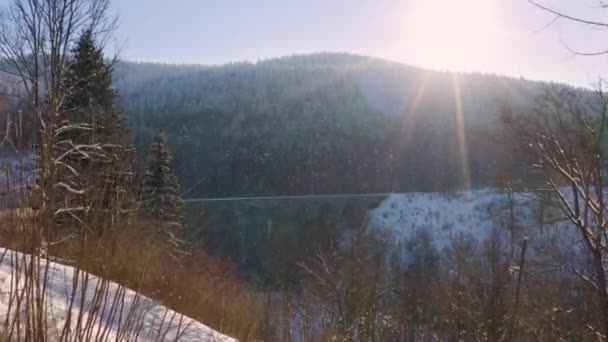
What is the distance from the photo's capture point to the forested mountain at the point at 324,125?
56.5 m

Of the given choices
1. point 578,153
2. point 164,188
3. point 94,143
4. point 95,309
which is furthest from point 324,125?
point 95,309

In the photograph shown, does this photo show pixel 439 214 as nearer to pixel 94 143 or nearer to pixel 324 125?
pixel 324 125

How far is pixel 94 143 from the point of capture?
8.41ft

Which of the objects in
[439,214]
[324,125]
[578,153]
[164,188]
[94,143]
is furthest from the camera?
[324,125]

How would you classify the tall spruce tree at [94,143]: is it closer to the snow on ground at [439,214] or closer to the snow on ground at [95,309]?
the snow on ground at [95,309]

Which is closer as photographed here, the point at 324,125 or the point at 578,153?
the point at 578,153

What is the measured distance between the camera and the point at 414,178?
184 ft

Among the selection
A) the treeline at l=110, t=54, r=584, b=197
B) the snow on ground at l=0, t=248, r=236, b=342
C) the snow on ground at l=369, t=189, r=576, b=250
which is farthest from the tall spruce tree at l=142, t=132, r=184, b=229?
the treeline at l=110, t=54, r=584, b=197

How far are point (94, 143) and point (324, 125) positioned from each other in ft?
229

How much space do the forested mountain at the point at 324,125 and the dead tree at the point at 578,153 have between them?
114 feet

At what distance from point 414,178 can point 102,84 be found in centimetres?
4701

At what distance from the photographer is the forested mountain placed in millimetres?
56500

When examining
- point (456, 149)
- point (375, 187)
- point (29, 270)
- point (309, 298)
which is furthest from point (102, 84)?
point (456, 149)

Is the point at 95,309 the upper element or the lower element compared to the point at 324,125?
lower
